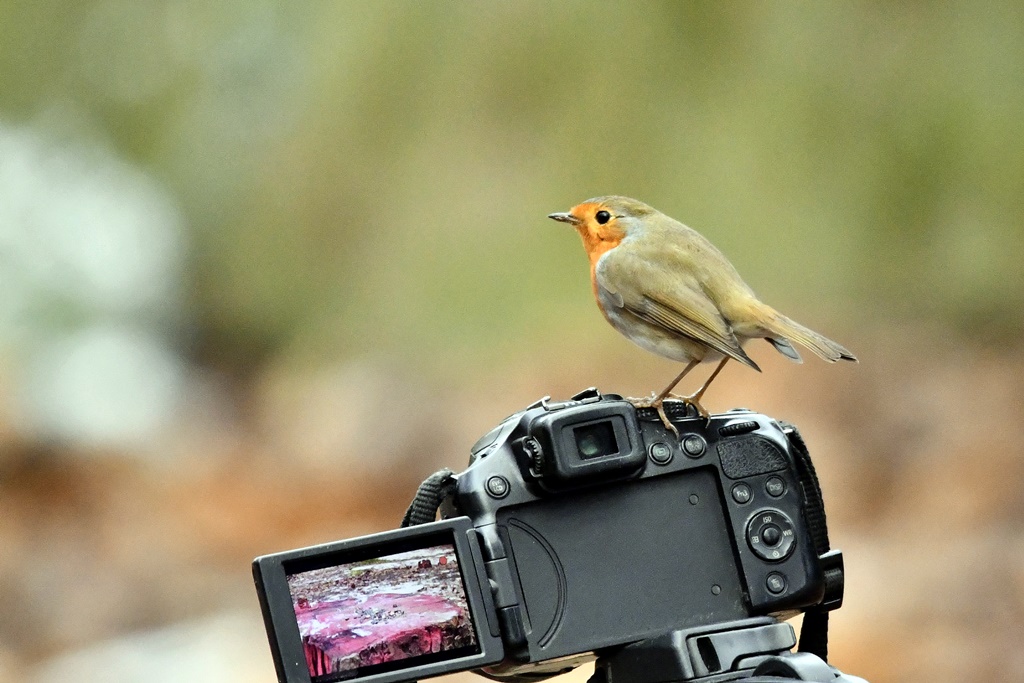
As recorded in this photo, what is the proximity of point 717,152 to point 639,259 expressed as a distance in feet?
9.87

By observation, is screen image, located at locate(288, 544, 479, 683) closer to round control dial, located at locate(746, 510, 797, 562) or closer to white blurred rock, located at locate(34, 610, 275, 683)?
round control dial, located at locate(746, 510, 797, 562)

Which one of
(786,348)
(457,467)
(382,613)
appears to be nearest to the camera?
(382,613)

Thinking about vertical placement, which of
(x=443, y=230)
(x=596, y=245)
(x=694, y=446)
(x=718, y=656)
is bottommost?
(x=718, y=656)

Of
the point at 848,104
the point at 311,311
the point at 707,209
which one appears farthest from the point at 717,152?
the point at 311,311

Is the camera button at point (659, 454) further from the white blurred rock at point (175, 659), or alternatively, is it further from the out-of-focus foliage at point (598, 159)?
the out-of-focus foliage at point (598, 159)

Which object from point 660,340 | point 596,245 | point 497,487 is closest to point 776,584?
point 497,487

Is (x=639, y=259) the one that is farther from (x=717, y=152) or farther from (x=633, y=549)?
(x=717, y=152)

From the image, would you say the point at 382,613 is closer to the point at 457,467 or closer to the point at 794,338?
the point at 794,338

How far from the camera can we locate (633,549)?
162cm

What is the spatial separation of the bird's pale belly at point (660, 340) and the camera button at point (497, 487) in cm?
49

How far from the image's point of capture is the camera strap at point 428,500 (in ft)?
5.19

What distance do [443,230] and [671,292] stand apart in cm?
297

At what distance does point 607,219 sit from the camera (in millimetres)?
2061

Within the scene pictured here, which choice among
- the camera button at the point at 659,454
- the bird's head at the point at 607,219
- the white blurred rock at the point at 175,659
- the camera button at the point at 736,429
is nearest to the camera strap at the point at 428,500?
the camera button at the point at 659,454
